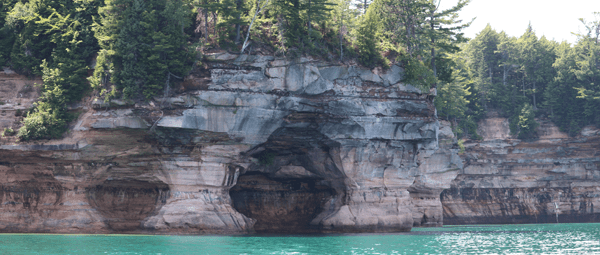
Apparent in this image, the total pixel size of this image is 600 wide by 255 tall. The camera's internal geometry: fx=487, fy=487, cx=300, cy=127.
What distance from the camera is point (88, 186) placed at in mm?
33844

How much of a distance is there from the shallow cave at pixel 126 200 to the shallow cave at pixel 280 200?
301 inches

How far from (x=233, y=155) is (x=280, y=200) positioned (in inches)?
338

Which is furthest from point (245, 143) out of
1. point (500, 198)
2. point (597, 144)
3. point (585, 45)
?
point (585, 45)

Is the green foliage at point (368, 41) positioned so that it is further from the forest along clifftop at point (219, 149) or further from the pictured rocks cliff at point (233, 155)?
the forest along clifftop at point (219, 149)

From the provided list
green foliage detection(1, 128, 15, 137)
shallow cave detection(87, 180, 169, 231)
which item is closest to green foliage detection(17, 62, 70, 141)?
green foliage detection(1, 128, 15, 137)

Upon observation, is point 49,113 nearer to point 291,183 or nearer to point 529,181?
point 291,183

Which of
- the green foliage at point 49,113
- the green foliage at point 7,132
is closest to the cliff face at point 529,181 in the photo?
the green foliage at point 49,113

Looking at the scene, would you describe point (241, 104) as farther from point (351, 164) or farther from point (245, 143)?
point (351, 164)

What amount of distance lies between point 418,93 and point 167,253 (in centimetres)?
2263

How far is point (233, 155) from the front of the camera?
3462cm

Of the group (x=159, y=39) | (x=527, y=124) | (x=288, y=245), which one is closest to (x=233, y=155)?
(x=159, y=39)

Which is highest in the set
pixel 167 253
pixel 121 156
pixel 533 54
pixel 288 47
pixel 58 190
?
pixel 533 54

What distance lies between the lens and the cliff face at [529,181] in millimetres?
55000

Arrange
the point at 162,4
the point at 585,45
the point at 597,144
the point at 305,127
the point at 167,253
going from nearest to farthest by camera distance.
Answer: the point at 167,253, the point at 162,4, the point at 305,127, the point at 597,144, the point at 585,45
